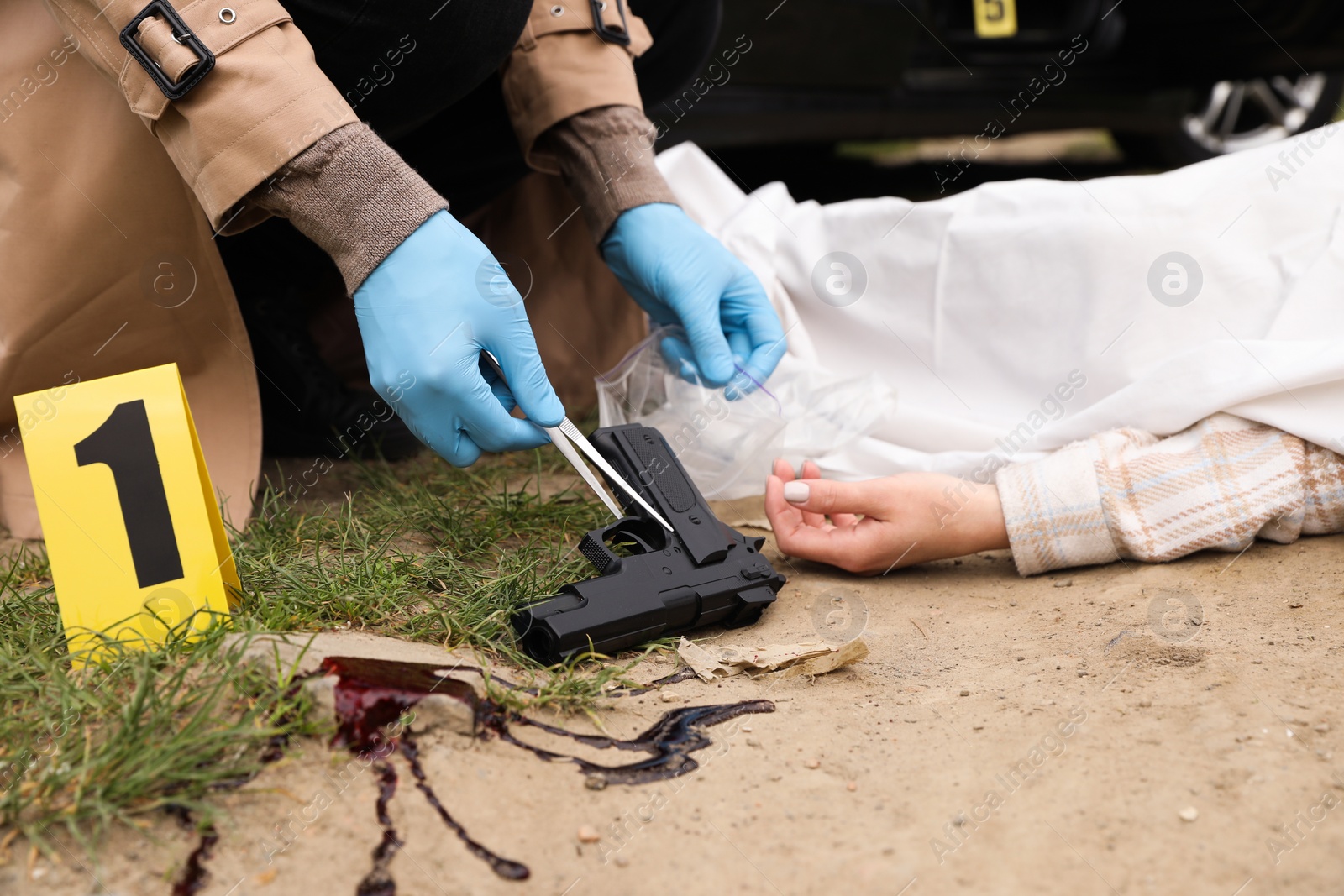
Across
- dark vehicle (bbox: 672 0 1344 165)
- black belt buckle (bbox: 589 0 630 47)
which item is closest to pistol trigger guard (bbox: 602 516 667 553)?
black belt buckle (bbox: 589 0 630 47)

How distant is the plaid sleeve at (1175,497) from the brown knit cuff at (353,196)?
0.83m

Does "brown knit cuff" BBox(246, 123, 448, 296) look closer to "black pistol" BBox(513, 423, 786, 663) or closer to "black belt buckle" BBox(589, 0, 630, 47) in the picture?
"black pistol" BBox(513, 423, 786, 663)

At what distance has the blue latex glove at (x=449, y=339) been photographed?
3.58ft

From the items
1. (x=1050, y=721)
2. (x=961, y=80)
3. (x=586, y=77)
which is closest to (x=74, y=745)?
(x=1050, y=721)

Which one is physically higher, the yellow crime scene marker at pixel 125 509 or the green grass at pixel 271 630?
the yellow crime scene marker at pixel 125 509

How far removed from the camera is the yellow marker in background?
271 centimetres

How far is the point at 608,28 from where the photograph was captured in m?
1.49

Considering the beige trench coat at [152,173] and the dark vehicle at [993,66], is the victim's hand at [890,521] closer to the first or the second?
the beige trench coat at [152,173]

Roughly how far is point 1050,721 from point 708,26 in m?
1.42

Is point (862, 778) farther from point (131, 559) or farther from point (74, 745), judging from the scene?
point (131, 559)

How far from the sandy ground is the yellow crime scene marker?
28 centimetres

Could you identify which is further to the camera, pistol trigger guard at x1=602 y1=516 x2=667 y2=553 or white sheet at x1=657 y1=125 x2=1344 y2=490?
white sheet at x1=657 y1=125 x2=1344 y2=490

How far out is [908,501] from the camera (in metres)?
1.24

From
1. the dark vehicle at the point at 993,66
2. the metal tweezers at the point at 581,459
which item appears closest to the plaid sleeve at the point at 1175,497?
the metal tweezers at the point at 581,459
